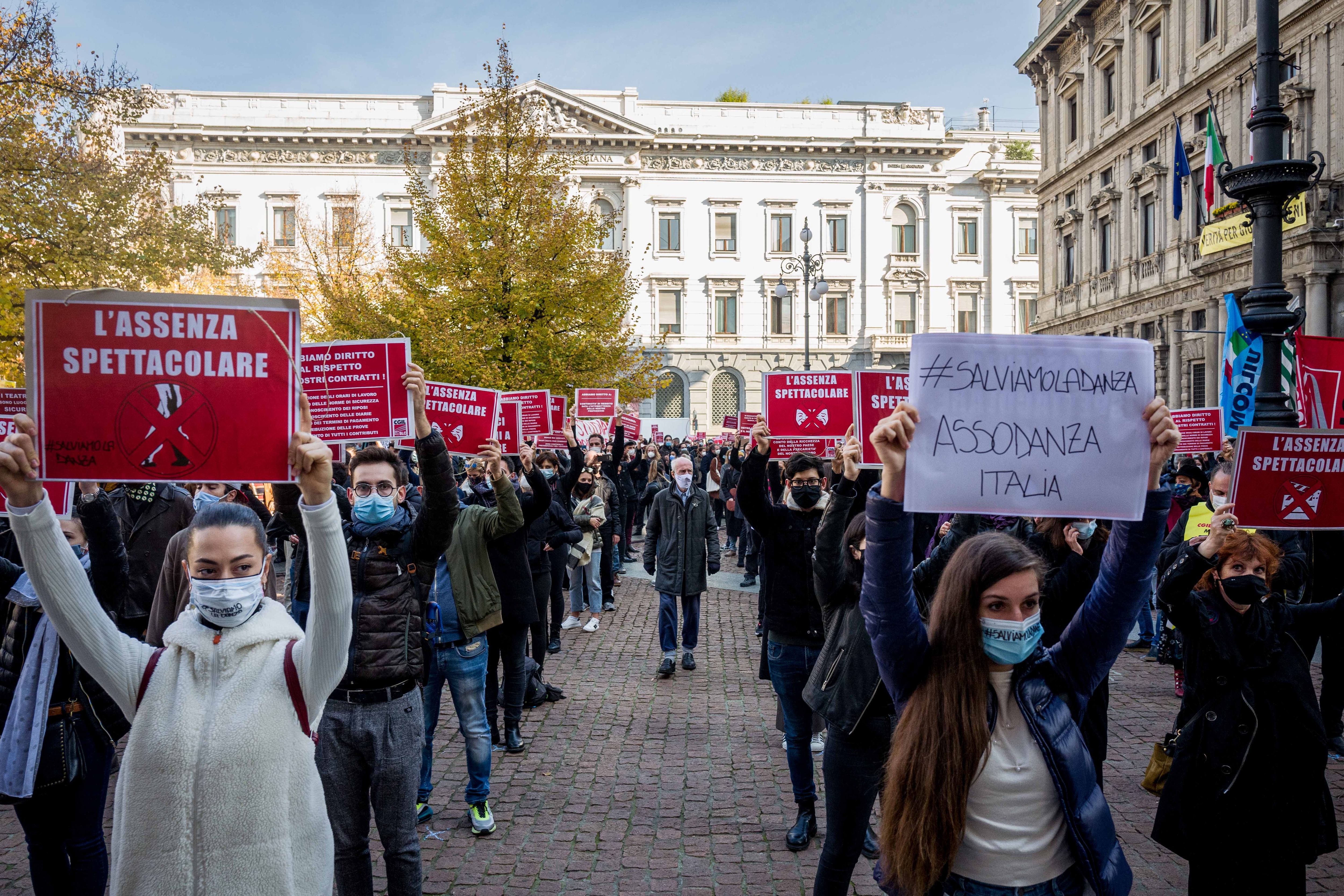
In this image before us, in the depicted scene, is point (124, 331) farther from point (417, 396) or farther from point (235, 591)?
point (417, 396)

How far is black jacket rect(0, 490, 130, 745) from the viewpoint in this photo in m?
3.54

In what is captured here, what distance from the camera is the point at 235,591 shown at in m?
2.51

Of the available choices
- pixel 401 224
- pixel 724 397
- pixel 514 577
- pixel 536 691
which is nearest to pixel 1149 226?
pixel 724 397

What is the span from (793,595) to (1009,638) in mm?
3107

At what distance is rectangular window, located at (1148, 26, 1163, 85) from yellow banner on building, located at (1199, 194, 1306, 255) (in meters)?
6.10

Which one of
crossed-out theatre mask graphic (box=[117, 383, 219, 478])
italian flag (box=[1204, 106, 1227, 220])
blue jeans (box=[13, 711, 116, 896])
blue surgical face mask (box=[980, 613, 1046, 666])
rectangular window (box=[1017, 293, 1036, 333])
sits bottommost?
blue jeans (box=[13, 711, 116, 896])

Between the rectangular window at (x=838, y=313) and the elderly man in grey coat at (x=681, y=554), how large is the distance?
39.5m

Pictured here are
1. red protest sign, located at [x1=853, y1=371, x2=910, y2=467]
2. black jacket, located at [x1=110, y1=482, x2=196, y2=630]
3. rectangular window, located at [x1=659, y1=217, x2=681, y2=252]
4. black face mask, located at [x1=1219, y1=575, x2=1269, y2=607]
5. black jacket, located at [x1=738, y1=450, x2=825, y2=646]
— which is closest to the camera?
black face mask, located at [x1=1219, y1=575, x2=1269, y2=607]

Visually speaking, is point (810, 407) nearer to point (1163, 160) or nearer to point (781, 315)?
point (1163, 160)

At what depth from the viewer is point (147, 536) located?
6.58 metres

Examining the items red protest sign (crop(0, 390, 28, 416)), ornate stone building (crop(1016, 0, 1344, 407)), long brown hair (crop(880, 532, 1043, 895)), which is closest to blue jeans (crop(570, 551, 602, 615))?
red protest sign (crop(0, 390, 28, 416))

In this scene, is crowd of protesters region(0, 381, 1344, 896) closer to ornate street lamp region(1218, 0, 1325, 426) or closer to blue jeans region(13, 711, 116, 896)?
blue jeans region(13, 711, 116, 896)

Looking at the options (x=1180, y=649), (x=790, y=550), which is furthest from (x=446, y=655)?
(x=1180, y=649)

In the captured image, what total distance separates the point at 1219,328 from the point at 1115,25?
11.5m
